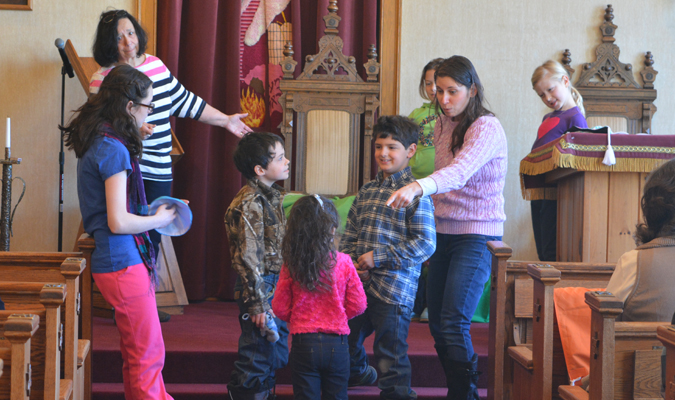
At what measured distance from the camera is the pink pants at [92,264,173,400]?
6.32 ft

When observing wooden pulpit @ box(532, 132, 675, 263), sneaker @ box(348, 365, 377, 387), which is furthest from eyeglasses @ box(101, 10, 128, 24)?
wooden pulpit @ box(532, 132, 675, 263)

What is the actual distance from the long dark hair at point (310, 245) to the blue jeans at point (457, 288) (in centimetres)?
48

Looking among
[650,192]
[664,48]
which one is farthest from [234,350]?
[664,48]

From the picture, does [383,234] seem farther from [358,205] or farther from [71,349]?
[71,349]

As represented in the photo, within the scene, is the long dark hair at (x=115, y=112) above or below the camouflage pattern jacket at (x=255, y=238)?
above

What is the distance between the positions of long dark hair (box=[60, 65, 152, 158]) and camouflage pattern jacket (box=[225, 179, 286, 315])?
0.41 metres

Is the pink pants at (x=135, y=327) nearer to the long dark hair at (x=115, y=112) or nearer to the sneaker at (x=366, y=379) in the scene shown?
the long dark hair at (x=115, y=112)

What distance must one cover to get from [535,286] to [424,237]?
39 centimetres

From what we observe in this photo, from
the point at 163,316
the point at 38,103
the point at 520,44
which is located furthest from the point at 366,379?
the point at 38,103

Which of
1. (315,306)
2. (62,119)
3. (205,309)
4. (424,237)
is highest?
(62,119)

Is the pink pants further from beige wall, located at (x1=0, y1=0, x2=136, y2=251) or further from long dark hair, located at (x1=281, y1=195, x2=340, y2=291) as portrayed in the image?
beige wall, located at (x1=0, y1=0, x2=136, y2=251)

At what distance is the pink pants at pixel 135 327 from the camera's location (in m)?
1.93

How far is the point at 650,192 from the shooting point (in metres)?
1.75

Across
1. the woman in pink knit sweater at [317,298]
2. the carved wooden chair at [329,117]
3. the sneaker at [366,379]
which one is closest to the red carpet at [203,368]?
the sneaker at [366,379]
